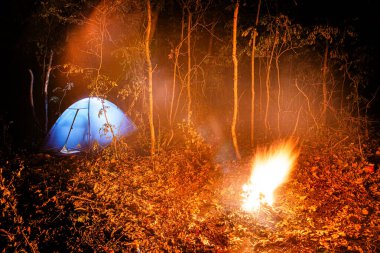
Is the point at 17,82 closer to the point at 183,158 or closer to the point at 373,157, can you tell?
the point at 183,158

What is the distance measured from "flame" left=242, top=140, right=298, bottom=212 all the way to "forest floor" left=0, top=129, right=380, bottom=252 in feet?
0.63

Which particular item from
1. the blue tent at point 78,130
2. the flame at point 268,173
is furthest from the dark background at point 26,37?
the flame at point 268,173

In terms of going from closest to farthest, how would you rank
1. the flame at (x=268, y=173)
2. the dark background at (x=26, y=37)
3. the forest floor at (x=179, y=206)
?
the forest floor at (x=179, y=206)
the flame at (x=268, y=173)
the dark background at (x=26, y=37)

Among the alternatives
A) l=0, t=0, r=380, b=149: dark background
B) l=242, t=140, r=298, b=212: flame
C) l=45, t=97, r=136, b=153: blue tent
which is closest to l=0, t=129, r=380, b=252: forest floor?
l=242, t=140, r=298, b=212: flame

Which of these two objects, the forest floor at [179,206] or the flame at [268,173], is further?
the flame at [268,173]

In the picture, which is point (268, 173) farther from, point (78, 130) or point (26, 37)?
point (26, 37)

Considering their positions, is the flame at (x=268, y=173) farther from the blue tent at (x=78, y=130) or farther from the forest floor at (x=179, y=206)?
the blue tent at (x=78, y=130)

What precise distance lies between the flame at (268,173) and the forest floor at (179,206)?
193 millimetres

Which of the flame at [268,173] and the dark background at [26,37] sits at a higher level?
the dark background at [26,37]

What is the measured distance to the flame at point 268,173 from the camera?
7.03 metres

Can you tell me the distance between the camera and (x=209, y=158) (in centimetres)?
894

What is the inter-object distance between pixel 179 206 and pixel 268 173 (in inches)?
122

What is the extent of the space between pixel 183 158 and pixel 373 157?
6.26 metres

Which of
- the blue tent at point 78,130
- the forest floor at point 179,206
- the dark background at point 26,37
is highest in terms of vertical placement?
the dark background at point 26,37
